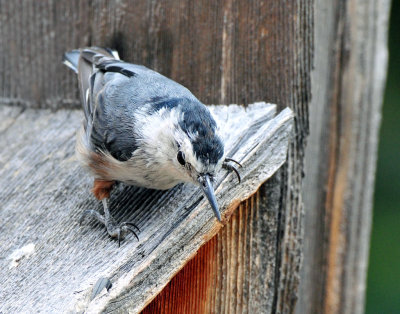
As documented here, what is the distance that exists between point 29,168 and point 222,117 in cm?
75

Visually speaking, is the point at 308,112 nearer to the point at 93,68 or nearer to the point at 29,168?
the point at 93,68

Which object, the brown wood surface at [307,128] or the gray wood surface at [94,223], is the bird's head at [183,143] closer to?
the gray wood surface at [94,223]

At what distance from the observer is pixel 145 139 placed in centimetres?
216

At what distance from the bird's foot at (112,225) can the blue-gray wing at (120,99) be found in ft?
0.67

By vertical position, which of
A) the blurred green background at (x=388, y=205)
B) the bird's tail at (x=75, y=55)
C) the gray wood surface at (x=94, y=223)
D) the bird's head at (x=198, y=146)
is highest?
the bird's tail at (x=75, y=55)

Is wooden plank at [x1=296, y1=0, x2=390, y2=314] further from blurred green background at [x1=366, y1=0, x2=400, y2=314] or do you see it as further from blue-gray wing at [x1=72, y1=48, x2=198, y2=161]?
blurred green background at [x1=366, y1=0, x2=400, y2=314]

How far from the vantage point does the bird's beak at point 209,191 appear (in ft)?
5.85

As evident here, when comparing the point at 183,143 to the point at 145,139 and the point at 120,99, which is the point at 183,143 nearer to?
the point at 145,139

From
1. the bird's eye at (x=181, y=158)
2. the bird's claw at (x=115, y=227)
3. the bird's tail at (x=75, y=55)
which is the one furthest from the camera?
the bird's tail at (x=75, y=55)

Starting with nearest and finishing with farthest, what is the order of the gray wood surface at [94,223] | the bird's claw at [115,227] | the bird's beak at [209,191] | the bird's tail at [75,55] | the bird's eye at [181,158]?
1. the gray wood surface at [94,223]
2. the bird's beak at [209,191]
3. the bird's claw at [115,227]
4. the bird's eye at [181,158]
5. the bird's tail at [75,55]

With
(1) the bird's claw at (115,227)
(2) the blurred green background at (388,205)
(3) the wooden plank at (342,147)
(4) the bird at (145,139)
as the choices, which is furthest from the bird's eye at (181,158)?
(2) the blurred green background at (388,205)

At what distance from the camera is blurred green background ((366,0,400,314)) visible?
332 centimetres

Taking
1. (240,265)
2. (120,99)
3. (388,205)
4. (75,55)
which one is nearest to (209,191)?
(240,265)

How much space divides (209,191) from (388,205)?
1.83 metres
